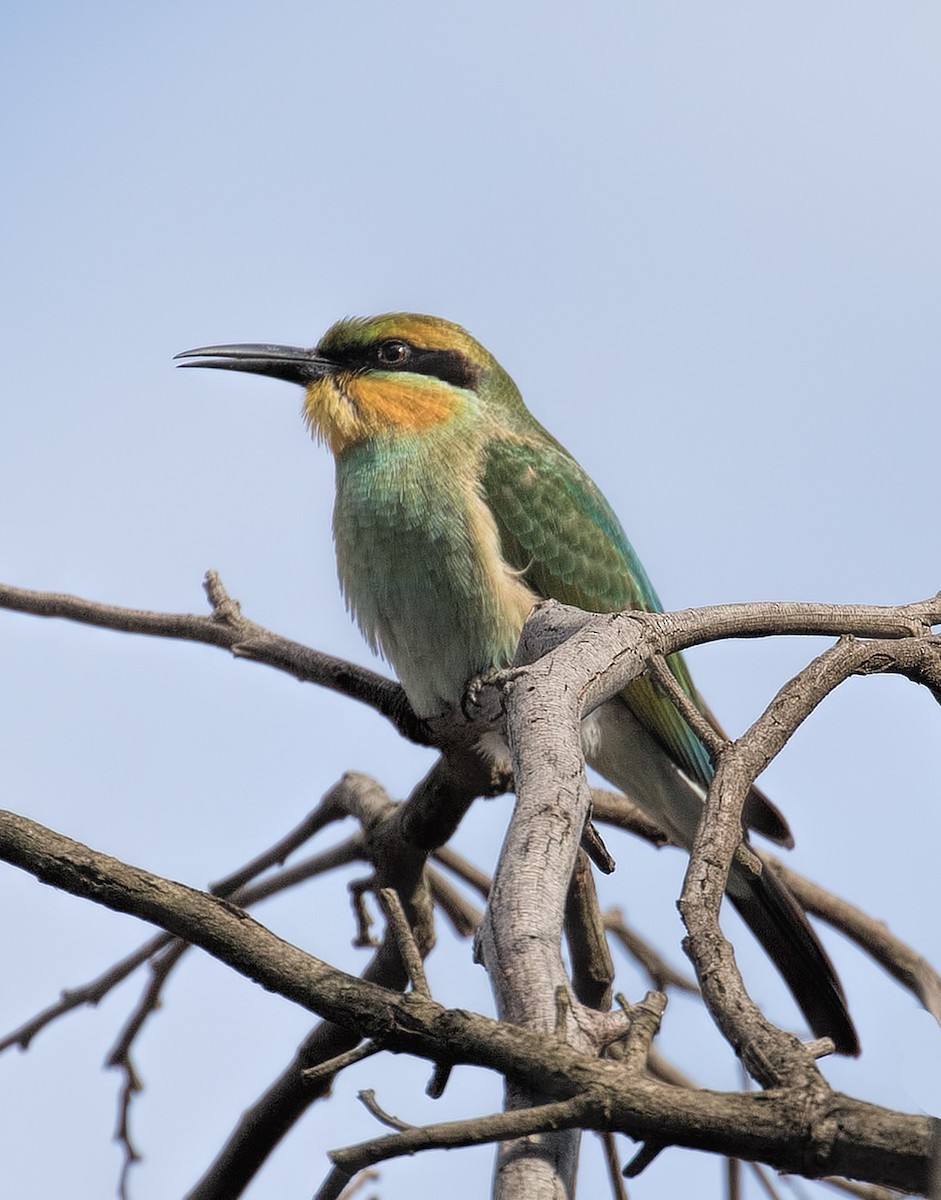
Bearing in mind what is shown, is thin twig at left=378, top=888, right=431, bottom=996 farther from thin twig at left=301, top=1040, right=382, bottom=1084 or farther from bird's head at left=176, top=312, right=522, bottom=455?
bird's head at left=176, top=312, right=522, bottom=455

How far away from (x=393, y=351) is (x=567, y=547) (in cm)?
87

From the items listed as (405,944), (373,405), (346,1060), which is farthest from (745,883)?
(346,1060)

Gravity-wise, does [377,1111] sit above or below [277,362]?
below

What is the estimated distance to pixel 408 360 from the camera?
4.38m

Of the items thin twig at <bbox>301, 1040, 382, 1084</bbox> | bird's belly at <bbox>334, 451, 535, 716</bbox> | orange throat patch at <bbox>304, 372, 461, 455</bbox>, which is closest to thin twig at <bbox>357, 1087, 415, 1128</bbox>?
thin twig at <bbox>301, 1040, 382, 1084</bbox>

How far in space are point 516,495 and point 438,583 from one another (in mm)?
391

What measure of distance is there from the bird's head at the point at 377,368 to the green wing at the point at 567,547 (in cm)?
28

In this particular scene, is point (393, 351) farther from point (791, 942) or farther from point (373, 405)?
point (791, 942)

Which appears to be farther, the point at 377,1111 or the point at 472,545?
the point at 472,545

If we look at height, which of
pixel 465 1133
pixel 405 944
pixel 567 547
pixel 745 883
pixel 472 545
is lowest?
pixel 465 1133

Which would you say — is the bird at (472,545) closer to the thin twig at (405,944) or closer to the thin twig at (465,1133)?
the thin twig at (405,944)

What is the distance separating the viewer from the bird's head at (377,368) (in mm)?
4242

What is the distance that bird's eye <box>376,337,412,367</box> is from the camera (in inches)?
173

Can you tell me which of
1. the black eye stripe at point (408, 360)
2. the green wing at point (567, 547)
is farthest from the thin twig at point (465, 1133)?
the black eye stripe at point (408, 360)
